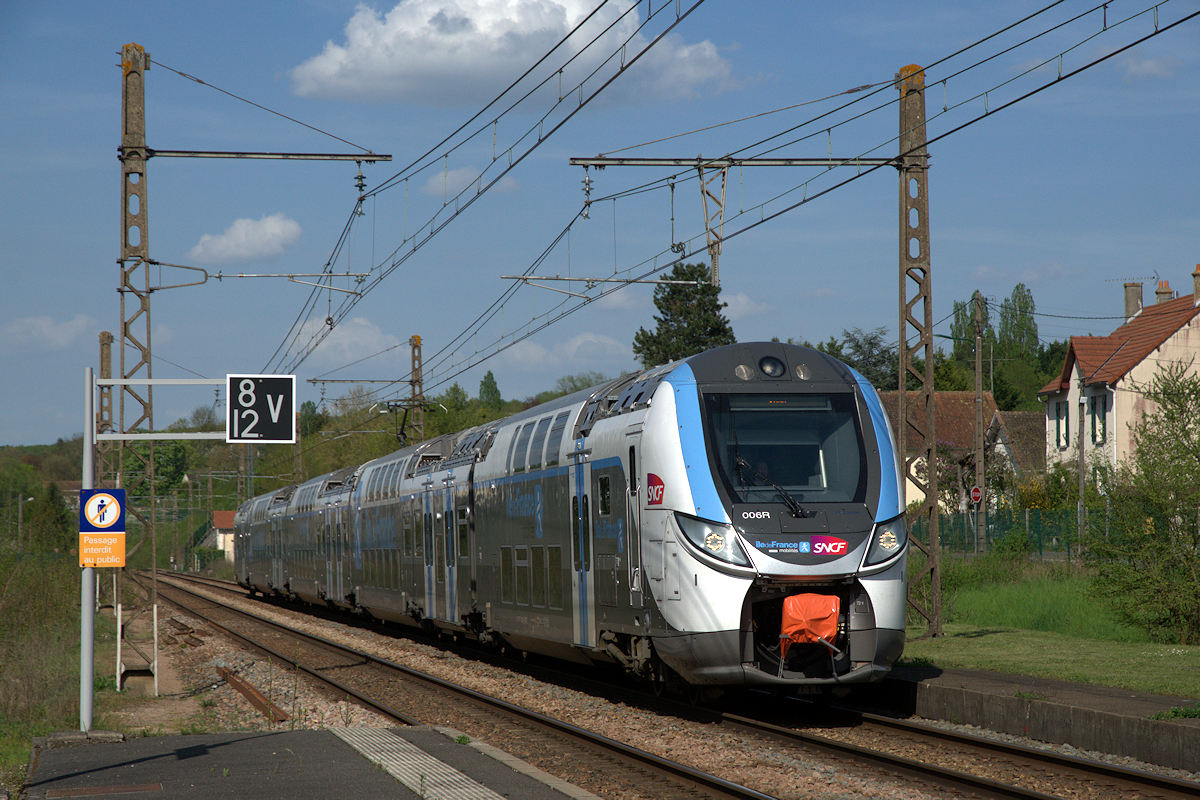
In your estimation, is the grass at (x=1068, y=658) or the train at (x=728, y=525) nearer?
the train at (x=728, y=525)

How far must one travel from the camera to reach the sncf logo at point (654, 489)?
1241 centimetres

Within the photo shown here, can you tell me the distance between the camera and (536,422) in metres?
17.4

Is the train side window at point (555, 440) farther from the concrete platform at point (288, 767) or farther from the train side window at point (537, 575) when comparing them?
the concrete platform at point (288, 767)

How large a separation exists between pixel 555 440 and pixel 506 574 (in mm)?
3045

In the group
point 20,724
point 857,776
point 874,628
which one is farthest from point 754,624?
point 20,724

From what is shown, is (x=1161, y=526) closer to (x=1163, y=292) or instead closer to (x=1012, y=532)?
(x=1012, y=532)

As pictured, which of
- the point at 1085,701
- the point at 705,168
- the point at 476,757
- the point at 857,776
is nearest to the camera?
the point at 857,776

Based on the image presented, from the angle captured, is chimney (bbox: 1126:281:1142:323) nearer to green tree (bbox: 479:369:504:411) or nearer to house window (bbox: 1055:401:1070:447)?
house window (bbox: 1055:401:1070:447)

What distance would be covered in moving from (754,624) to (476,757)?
2936 millimetres

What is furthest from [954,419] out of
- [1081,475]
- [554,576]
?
[554,576]

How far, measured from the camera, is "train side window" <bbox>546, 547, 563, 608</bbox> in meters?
15.8

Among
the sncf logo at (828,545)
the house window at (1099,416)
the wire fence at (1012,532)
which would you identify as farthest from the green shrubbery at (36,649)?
the house window at (1099,416)

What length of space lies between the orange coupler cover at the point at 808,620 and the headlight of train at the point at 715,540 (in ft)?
1.96

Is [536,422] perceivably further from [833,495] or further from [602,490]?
[833,495]
